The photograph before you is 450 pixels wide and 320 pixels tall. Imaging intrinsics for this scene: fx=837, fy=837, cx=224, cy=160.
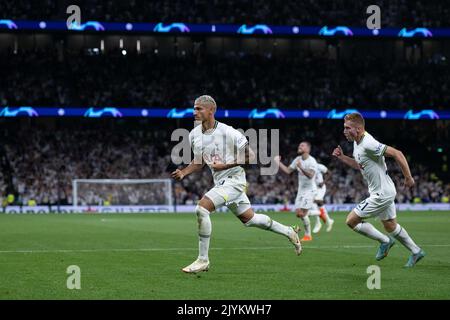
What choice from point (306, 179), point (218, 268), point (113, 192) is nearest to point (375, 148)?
point (218, 268)

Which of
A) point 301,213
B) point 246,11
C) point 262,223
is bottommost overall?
point 301,213

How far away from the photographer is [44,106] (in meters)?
51.6

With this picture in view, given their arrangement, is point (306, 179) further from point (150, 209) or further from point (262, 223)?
point (150, 209)

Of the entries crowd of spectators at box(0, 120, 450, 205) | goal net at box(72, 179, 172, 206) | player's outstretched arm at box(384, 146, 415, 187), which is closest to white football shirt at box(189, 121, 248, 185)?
player's outstretched arm at box(384, 146, 415, 187)

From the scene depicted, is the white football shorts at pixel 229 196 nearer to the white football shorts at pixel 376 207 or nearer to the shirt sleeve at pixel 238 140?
the shirt sleeve at pixel 238 140

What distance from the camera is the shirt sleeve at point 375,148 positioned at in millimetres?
14109

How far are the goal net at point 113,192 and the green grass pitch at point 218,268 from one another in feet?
74.6

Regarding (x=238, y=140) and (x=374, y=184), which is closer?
(x=238, y=140)

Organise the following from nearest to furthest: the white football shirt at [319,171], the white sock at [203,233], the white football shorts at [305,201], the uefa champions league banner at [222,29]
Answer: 1. the white sock at [203,233]
2. the white football shorts at [305,201]
3. the white football shirt at [319,171]
4. the uefa champions league banner at [222,29]

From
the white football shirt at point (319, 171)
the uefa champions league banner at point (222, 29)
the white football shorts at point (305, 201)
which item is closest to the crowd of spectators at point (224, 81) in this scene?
the uefa champions league banner at point (222, 29)

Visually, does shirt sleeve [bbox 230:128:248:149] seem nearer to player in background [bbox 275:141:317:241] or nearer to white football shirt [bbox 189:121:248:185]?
white football shirt [bbox 189:121:248:185]

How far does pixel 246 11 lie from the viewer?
56562 millimetres

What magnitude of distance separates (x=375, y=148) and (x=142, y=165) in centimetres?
3989
